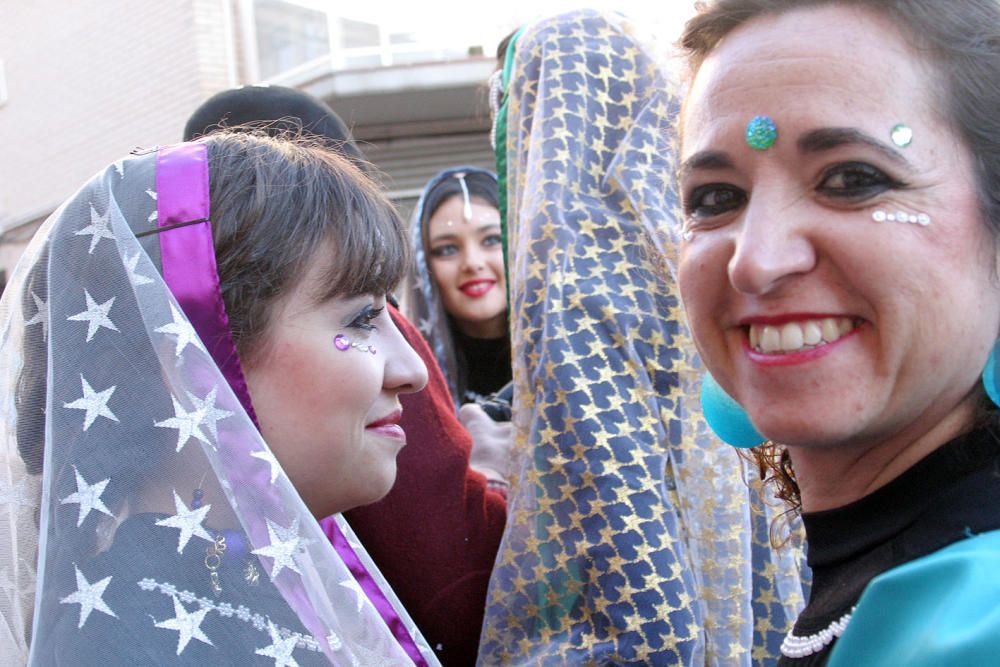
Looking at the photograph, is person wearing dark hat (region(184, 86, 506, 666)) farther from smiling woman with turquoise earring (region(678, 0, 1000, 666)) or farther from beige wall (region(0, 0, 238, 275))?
beige wall (region(0, 0, 238, 275))

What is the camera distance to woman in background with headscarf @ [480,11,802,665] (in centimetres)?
168

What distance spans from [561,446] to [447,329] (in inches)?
73.3

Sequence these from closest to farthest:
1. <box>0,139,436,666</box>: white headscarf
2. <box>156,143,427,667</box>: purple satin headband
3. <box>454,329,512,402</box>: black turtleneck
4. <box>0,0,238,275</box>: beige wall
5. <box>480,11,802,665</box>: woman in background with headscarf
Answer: <box>0,139,436,666</box>: white headscarf
<box>156,143,427,667</box>: purple satin headband
<box>480,11,802,665</box>: woman in background with headscarf
<box>454,329,512,402</box>: black turtleneck
<box>0,0,238,275</box>: beige wall

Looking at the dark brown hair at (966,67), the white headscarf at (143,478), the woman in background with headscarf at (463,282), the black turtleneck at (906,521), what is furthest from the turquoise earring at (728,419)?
the woman in background with headscarf at (463,282)

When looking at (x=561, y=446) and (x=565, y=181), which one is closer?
(x=561, y=446)

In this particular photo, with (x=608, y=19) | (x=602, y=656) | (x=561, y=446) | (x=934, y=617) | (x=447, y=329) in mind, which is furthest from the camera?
(x=447, y=329)

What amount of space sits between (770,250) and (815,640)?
452 millimetres

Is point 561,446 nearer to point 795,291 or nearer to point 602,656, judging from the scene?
point 602,656

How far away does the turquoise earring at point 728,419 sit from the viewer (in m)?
1.43

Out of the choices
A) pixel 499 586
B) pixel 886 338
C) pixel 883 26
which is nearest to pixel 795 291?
pixel 886 338

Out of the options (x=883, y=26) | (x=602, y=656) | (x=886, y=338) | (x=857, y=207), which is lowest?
(x=602, y=656)

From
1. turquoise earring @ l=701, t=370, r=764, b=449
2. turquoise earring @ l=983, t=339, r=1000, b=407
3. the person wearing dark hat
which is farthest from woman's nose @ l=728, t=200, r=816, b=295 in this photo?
the person wearing dark hat

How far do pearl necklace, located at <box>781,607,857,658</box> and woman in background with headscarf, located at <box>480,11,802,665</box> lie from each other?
0.51 m

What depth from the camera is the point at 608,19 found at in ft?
6.81
